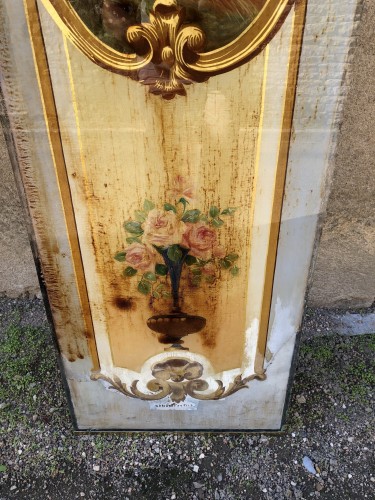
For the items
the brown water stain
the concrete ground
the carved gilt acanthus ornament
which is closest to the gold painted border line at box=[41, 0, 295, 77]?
the brown water stain

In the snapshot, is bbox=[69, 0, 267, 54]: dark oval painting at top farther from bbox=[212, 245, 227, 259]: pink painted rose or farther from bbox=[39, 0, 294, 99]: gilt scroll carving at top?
bbox=[212, 245, 227, 259]: pink painted rose

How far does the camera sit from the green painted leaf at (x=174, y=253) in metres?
1.25

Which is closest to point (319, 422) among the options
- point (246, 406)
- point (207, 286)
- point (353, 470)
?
point (353, 470)

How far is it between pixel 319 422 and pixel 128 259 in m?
1.03

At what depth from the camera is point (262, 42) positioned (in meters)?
0.99

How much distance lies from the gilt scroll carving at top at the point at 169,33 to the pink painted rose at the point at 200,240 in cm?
37

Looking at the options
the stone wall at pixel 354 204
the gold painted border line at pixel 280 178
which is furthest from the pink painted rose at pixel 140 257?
the stone wall at pixel 354 204

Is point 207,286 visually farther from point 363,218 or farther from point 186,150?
point 363,218

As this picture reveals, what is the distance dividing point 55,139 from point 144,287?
1.56 ft

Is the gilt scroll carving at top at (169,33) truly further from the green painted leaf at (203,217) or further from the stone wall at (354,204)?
the stone wall at (354,204)

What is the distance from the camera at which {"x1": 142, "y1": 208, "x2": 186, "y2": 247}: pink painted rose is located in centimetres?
120

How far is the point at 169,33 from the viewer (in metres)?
0.98

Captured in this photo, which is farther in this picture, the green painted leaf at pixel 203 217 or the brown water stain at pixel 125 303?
the brown water stain at pixel 125 303

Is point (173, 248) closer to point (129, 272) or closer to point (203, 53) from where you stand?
point (129, 272)
